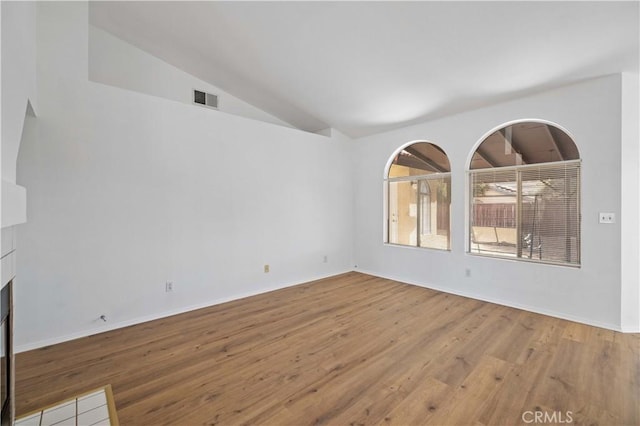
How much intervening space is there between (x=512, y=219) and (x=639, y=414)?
254 centimetres

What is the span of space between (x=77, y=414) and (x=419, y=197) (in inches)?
195

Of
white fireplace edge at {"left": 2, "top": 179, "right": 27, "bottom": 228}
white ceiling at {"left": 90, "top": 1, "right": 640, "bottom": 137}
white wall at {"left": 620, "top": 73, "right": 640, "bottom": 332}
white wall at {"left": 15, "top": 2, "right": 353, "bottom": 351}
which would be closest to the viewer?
white fireplace edge at {"left": 2, "top": 179, "right": 27, "bottom": 228}

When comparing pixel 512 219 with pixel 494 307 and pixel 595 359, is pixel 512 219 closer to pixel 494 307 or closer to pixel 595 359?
pixel 494 307

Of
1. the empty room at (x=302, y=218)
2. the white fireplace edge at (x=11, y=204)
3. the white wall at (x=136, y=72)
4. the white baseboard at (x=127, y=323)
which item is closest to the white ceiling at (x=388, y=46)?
the empty room at (x=302, y=218)

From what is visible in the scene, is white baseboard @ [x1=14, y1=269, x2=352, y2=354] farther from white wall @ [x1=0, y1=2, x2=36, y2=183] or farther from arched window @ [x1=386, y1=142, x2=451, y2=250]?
arched window @ [x1=386, y1=142, x2=451, y2=250]

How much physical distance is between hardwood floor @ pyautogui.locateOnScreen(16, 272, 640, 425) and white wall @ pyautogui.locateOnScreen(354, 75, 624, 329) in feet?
1.12

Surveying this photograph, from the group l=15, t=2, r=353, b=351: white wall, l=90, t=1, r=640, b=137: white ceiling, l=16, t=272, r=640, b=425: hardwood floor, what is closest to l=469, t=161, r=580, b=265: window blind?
l=16, t=272, r=640, b=425: hardwood floor

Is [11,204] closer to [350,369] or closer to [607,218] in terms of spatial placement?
[350,369]

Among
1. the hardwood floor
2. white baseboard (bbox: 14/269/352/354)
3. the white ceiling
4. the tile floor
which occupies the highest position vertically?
the white ceiling

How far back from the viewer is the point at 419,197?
16.5 feet

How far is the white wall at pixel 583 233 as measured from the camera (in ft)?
10.2

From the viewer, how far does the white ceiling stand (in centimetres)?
261

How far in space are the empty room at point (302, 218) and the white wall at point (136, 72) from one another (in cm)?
2

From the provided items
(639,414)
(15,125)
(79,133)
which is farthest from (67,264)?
(639,414)
